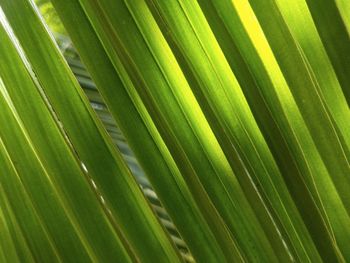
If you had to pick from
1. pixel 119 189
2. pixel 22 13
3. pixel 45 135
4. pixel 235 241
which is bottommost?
pixel 235 241

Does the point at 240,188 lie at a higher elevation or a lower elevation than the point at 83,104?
lower

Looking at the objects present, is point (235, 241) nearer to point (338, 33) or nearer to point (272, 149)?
point (272, 149)

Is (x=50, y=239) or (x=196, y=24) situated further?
(x=50, y=239)

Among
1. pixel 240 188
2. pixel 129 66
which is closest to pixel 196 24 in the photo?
pixel 129 66

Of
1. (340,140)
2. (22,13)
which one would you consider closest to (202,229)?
(340,140)

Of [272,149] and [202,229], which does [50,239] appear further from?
[272,149]

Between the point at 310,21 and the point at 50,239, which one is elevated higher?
the point at 310,21
